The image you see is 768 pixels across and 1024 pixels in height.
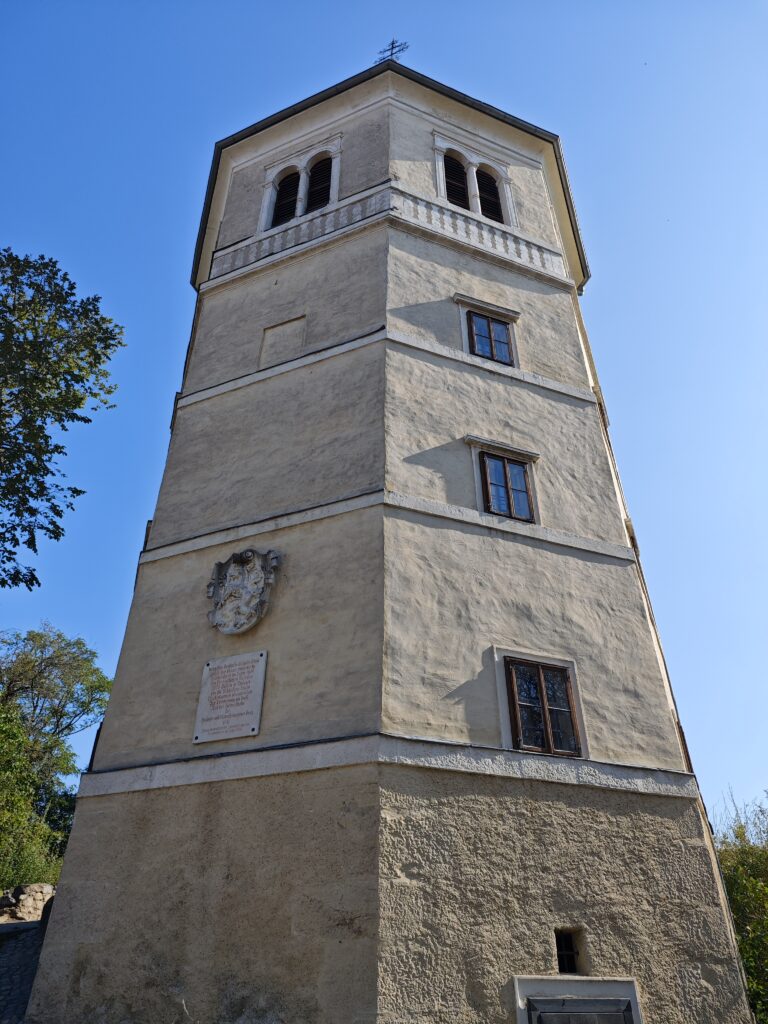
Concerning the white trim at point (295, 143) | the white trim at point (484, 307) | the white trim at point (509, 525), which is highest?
the white trim at point (295, 143)

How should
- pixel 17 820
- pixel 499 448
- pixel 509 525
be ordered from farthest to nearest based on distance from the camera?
pixel 17 820, pixel 499 448, pixel 509 525

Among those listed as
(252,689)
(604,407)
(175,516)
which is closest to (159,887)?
(252,689)

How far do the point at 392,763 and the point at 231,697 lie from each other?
2.33 metres

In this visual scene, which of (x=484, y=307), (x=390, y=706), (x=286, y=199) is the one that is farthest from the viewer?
(x=286, y=199)

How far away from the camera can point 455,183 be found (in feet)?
52.4

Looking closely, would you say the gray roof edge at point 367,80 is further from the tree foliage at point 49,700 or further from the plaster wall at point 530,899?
the tree foliage at point 49,700

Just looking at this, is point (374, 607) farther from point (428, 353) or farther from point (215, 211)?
point (215, 211)

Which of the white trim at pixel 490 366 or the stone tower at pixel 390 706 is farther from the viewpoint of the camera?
the white trim at pixel 490 366

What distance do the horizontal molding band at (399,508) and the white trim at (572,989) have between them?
5.20m

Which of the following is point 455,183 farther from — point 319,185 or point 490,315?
point 490,315

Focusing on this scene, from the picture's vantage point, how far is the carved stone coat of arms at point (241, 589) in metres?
10.3

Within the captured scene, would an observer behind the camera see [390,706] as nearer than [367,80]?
Yes

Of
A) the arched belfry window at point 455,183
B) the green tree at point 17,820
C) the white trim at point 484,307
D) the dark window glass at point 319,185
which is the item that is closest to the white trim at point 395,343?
the white trim at point 484,307

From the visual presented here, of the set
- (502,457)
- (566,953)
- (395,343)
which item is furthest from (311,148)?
(566,953)
